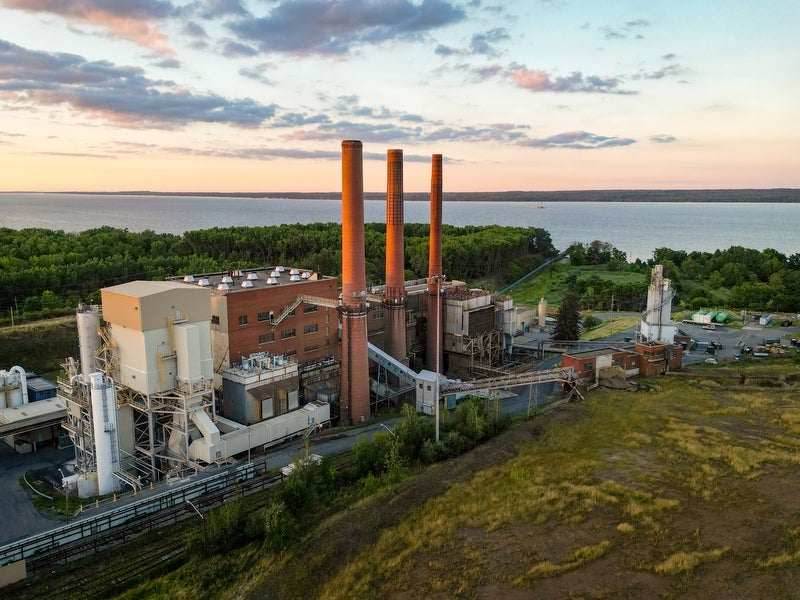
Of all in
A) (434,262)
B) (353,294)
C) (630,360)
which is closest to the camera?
(353,294)

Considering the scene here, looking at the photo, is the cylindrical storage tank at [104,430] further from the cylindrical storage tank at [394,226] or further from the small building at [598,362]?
the small building at [598,362]

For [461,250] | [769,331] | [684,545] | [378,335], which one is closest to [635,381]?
[378,335]

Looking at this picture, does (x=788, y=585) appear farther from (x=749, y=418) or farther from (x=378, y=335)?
(x=378, y=335)

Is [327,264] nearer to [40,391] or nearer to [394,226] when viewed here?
[394,226]

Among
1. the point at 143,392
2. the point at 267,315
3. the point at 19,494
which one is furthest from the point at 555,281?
the point at 19,494

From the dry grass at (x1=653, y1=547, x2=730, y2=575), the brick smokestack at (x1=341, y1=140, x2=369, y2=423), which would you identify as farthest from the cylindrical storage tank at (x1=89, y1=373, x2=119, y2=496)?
the dry grass at (x1=653, y1=547, x2=730, y2=575)
